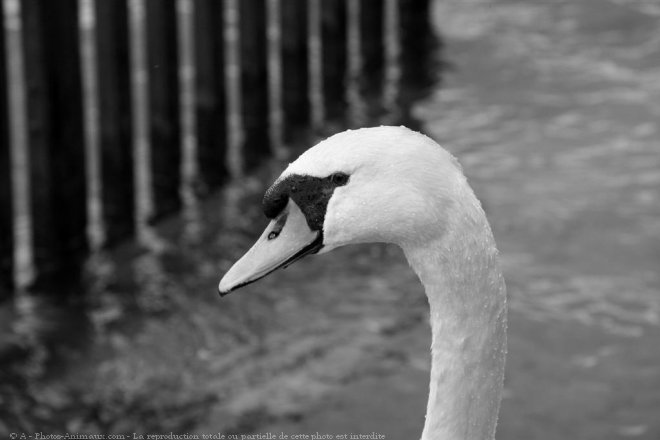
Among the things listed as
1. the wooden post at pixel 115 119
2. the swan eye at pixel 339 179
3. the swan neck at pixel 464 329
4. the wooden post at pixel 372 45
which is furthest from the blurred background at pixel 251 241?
the swan eye at pixel 339 179

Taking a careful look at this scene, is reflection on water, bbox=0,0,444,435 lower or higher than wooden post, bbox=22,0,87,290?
lower

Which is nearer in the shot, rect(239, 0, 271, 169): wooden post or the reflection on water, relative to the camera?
the reflection on water

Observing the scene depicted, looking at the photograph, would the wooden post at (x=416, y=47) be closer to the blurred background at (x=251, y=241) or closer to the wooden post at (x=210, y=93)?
the blurred background at (x=251, y=241)

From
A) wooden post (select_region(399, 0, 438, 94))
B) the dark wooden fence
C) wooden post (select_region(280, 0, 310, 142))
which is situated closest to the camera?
the dark wooden fence

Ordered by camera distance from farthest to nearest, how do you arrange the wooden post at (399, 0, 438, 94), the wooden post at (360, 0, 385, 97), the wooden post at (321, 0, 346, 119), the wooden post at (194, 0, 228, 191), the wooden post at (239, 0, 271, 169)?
the wooden post at (399, 0, 438, 94) → the wooden post at (360, 0, 385, 97) → the wooden post at (321, 0, 346, 119) → the wooden post at (239, 0, 271, 169) → the wooden post at (194, 0, 228, 191)

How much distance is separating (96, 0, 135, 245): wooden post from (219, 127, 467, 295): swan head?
3.06 m

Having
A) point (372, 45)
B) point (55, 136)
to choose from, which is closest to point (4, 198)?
point (55, 136)

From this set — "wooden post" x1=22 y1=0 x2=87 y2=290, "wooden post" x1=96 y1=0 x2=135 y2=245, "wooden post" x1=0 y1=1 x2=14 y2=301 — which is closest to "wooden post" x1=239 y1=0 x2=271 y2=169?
"wooden post" x1=96 y1=0 x2=135 y2=245

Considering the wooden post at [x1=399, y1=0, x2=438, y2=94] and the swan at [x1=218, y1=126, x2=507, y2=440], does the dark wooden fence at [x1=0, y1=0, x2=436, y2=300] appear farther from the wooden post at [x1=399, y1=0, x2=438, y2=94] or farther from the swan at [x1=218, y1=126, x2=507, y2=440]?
the swan at [x1=218, y1=126, x2=507, y2=440]

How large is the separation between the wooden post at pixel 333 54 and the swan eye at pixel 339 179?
486 cm

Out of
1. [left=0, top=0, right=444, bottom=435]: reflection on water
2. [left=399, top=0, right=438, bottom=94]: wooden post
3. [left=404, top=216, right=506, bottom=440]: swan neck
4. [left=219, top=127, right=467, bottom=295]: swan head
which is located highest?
[left=219, top=127, right=467, bottom=295]: swan head

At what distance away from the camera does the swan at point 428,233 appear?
3.27m

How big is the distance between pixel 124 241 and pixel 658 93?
3.46m

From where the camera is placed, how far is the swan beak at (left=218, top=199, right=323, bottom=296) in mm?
3496
